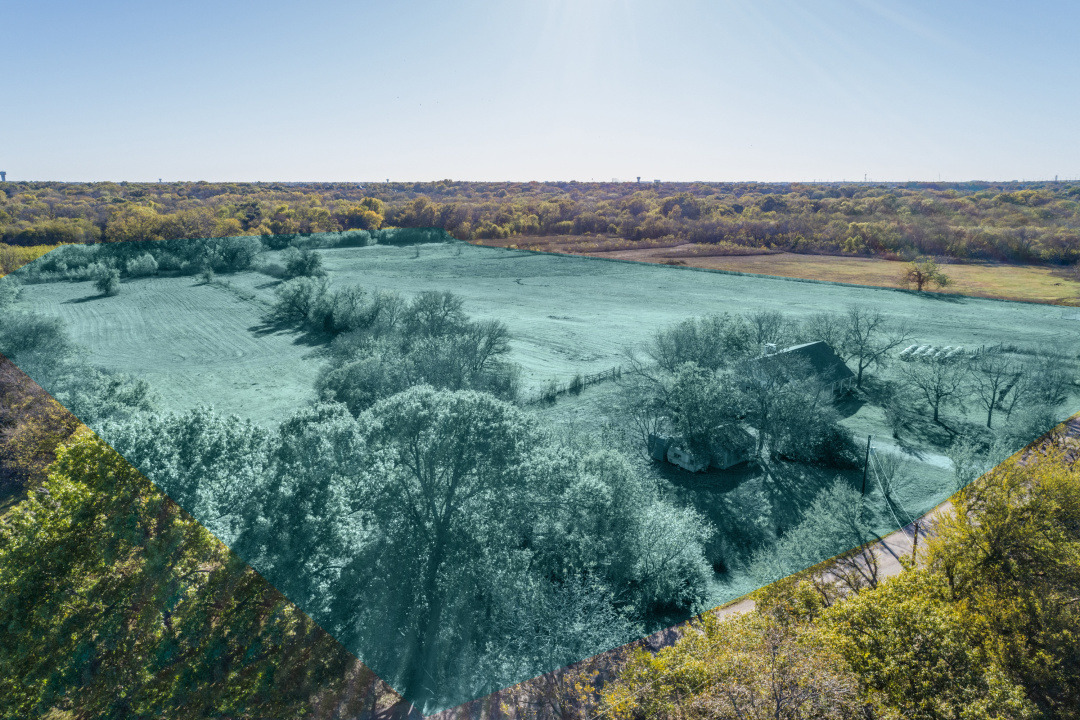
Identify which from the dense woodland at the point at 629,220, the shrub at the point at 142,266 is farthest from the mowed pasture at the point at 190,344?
the dense woodland at the point at 629,220

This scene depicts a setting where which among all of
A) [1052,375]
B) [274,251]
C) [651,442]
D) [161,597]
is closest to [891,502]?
[651,442]

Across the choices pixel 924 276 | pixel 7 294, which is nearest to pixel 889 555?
pixel 7 294

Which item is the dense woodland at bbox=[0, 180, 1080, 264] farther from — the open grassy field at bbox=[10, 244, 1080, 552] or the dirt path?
the dirt path

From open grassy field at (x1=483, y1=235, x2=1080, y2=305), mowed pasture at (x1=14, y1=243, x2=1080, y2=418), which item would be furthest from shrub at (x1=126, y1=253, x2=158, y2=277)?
open grassy field at (x1=483, y1=235, x2=1080, y2=305)

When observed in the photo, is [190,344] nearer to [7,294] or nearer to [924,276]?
[7,294]

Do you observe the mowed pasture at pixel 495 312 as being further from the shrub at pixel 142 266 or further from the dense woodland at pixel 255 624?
the dense woodland at pixel 255 624
